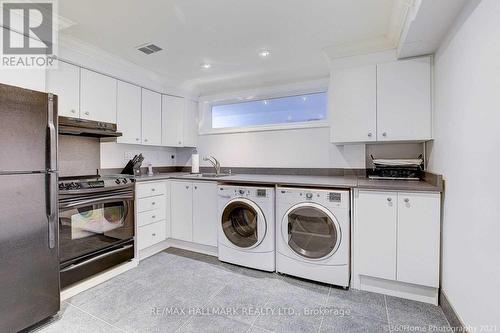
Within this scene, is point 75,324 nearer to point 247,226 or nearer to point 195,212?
point 195,212

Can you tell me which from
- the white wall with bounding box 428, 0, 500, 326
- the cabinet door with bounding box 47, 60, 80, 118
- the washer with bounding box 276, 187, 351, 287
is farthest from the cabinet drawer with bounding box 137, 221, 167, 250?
the white wall with bounding box 428, 0, 500, 326

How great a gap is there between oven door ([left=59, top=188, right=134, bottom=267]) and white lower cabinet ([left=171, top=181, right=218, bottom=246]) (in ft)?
1.98

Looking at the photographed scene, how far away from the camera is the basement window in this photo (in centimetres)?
307

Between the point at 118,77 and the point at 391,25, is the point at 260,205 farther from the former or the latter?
the point at 118,77

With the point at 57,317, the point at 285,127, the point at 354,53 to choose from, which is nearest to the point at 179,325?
the point at 57,317

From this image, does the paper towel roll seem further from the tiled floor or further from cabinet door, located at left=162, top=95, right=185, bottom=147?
the tiled floor

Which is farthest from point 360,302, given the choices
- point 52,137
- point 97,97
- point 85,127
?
point 97,97

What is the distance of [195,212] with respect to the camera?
2.91 m

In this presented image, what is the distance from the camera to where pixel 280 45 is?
2387mm

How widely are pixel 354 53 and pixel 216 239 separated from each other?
8.31 feet

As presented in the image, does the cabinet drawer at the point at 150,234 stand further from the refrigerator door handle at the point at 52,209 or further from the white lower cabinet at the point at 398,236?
the white lower cabinet at the point at 398,236

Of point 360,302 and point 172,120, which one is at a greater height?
point 172,120

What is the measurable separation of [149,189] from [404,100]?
2.87 m

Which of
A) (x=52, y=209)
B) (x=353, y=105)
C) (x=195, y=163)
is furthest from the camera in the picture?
(x=195, y=163)
